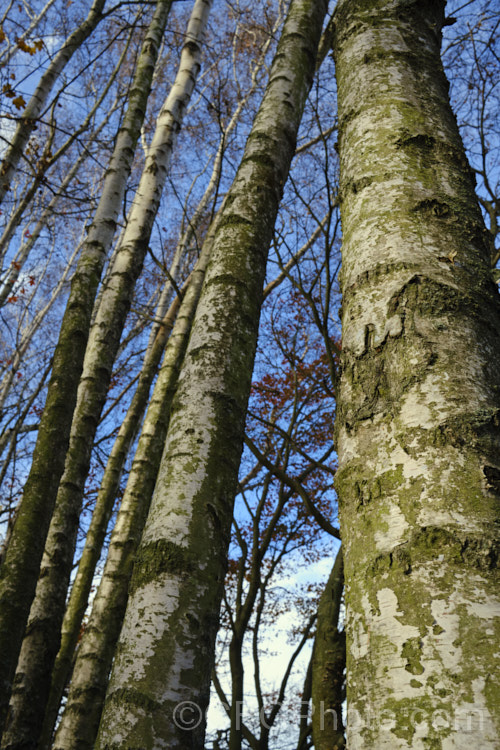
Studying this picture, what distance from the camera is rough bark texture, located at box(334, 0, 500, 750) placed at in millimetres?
509

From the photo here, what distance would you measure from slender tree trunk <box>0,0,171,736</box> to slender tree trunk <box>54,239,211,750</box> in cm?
62

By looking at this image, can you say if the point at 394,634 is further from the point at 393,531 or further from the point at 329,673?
the point at 329,673

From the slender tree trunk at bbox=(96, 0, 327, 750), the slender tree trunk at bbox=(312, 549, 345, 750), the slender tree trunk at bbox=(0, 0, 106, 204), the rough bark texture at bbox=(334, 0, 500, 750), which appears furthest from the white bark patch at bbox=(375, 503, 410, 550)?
the slender tree trunk at bbox=(0, 0, 106, 204)

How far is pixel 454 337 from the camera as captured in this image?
0.74 m

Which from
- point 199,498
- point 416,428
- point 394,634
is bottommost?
point 394,634

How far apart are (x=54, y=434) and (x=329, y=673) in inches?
86.3

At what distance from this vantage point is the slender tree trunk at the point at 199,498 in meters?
1.25

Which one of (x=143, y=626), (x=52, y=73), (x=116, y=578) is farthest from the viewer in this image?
(x=52, y=73)

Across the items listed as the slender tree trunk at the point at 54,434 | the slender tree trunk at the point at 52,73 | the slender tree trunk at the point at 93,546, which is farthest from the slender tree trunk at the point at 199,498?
the slender tree trunk at the point at 52,73

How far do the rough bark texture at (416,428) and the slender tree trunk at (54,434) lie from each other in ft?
7.97

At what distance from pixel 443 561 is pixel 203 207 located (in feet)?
30.5

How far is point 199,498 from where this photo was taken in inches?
60.1

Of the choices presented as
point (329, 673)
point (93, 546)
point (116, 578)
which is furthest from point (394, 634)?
point (93, 546)

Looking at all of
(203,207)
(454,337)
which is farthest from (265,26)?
(454,337)
